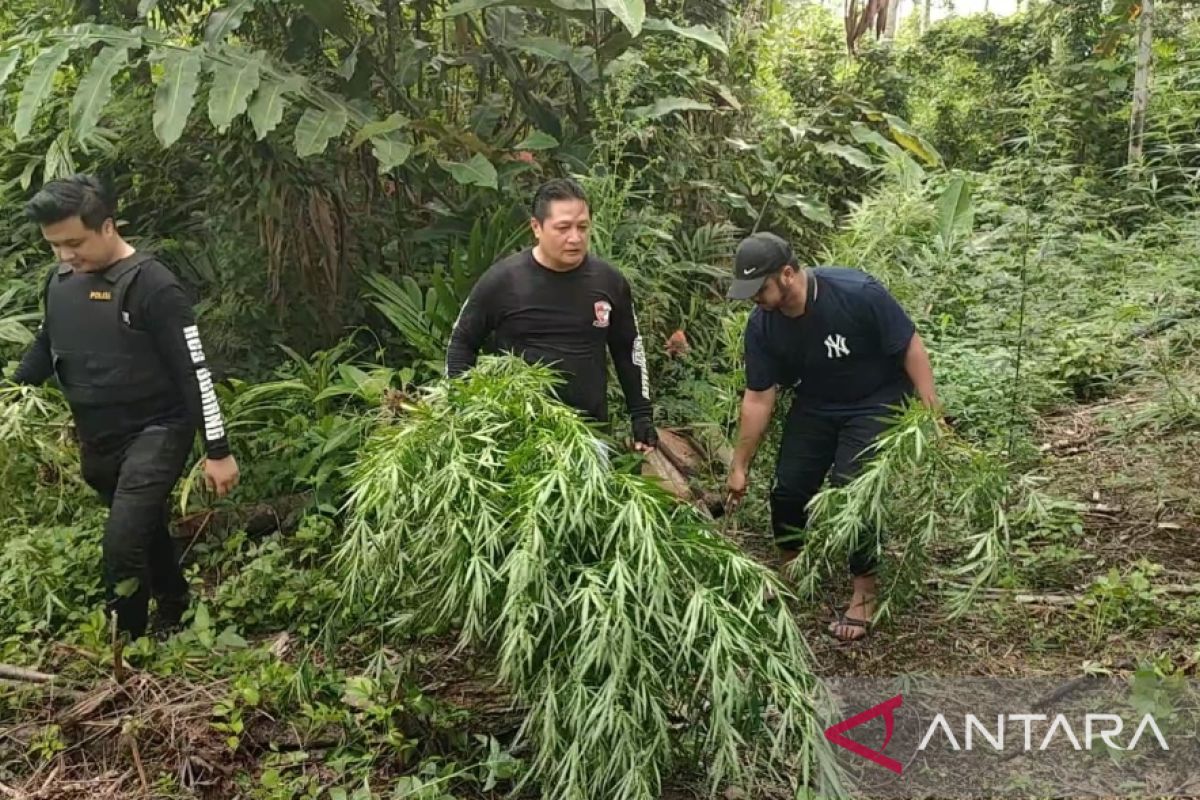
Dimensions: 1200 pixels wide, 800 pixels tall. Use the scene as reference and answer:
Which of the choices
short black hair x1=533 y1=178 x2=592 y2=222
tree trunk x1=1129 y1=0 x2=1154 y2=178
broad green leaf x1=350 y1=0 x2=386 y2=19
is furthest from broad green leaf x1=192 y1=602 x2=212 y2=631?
tree trunk x1=1129 y1=0 x2=1154 y2=178

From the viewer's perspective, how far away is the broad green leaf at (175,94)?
175 inches

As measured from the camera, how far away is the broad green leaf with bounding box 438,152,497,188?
495 cm

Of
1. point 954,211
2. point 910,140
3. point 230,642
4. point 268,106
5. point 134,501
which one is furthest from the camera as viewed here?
point 910,140

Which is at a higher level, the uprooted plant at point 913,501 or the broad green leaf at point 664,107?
the broad green leaf at point 664,107

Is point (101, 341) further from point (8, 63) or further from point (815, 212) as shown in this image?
point (815, 212)

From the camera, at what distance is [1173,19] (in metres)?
9.32

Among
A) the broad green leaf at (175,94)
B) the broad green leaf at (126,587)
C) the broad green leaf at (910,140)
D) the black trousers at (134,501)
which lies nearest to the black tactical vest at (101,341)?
the black trousers at (134,501)

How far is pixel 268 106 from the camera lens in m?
4.59

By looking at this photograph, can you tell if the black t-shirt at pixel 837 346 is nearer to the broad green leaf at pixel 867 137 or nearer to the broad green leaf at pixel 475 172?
the broad green leaf at pixel 475 172

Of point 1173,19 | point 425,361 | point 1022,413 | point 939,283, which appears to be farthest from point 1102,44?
point 425,361

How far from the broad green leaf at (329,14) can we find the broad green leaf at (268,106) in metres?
0.56

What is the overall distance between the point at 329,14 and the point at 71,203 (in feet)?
8.03

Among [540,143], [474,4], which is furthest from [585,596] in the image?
[474,4]

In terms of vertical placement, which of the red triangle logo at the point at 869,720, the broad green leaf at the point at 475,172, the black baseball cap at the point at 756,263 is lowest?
the red triangle logo at the point at 869,720
